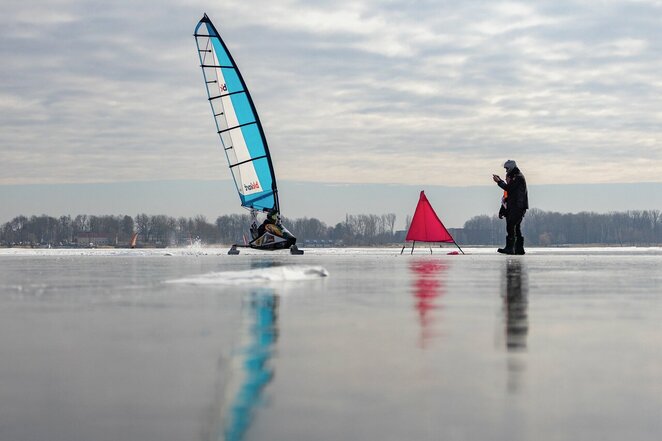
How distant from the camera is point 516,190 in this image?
24438 mm

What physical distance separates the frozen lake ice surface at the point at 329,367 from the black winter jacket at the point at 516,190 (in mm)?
13959

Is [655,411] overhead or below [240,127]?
below

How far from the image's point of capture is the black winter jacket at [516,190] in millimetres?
24391

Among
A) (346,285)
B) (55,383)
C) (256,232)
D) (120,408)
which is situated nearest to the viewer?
(120,408)

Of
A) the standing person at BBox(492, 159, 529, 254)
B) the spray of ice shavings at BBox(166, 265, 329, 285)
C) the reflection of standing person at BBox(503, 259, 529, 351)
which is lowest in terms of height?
the reflection of standing person at BBox(503, 259, 529, 351)

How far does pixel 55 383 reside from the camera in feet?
15.7

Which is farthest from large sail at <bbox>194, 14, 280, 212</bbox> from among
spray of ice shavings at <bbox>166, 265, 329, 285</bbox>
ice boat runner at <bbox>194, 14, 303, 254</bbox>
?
spray of ice shavings at <bbox>166, 265, 329, 285</bbox>

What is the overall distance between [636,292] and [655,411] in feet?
25.0

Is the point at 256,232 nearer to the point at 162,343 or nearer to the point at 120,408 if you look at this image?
the point at 162,343

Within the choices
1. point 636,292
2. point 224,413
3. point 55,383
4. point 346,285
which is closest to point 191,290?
point 346,285

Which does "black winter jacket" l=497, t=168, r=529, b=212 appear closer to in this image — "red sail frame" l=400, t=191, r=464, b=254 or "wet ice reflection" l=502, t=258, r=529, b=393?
"red sail frame" l=400, t=191, r=464, b=254

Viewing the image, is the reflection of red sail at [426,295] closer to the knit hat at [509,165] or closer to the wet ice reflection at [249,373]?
the wet ice reflection at [249,373]

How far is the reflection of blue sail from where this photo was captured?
3899mm

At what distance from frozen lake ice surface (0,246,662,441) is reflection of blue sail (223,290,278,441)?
14mm
